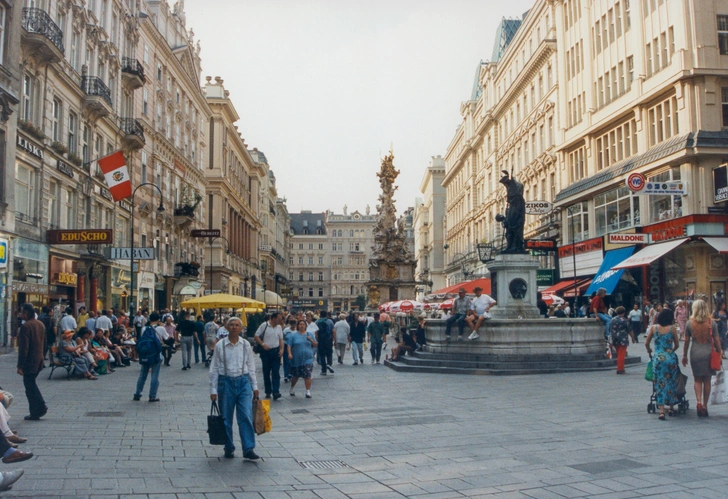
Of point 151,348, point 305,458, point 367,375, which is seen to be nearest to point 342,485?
point 305,458

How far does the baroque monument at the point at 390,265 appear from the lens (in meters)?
52.2

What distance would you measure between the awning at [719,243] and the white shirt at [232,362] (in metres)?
24.9

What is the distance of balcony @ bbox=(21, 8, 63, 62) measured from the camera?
79.9 feet

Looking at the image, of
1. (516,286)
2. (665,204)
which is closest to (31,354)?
(516,286)

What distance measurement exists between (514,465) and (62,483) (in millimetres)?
4657

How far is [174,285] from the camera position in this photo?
48.2 metres

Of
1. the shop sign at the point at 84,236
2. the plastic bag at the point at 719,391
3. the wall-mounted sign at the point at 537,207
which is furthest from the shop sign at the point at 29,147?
the wall-mounted sign at the point at 537,207

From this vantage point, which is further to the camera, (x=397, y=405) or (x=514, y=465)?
(x=397, y=405)

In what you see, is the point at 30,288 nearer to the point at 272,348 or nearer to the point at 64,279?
the point at 64,279

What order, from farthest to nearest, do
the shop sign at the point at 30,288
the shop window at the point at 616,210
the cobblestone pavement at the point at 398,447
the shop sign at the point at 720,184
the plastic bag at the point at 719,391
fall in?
the shop window at the point at 616,210 < the shop sign at the point at 720,184 < the shop sign at the point at 30,288 < the plastic bag at the point at 719,391 < the cobblestone pavement at the point at 398,447

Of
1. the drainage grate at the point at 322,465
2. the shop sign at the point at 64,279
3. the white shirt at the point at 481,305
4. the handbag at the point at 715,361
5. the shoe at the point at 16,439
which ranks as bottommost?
the drainage grate at the point at 322,465

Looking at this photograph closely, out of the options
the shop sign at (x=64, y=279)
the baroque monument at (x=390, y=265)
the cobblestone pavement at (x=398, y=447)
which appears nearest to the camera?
the cobblestone pavement at (x=398, y=447)

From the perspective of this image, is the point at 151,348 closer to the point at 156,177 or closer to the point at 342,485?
the point at 342,485

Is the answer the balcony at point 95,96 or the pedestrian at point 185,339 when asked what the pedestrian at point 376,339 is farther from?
the balcony at point 95,96
